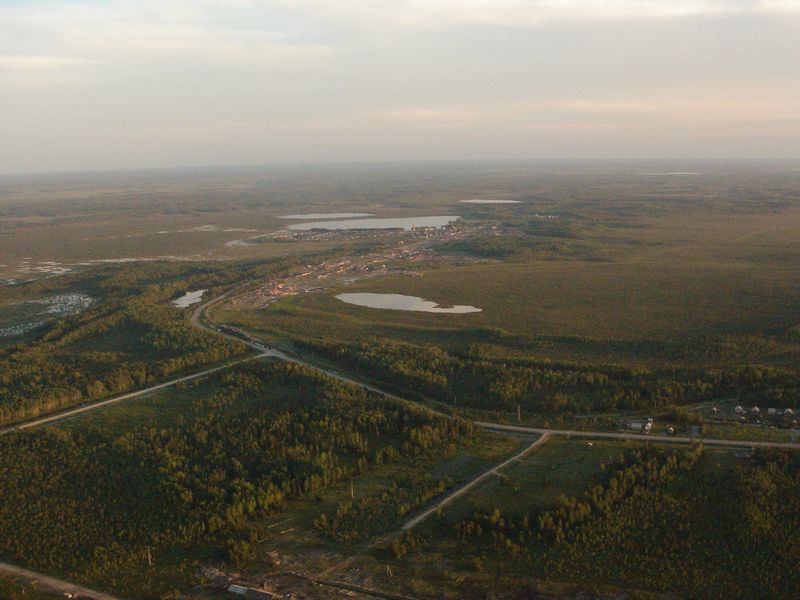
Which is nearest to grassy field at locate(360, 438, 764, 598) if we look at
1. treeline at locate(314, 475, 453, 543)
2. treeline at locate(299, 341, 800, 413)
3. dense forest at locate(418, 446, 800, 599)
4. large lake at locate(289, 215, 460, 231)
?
dense forest at locate(418, 446, 800, 599)

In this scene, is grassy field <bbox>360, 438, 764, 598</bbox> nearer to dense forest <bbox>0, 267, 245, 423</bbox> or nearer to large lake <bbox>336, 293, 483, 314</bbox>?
dense forest <bbox>0, 267, 245, 423</bbox>

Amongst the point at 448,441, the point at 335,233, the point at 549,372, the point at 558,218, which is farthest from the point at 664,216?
the point at 448,441

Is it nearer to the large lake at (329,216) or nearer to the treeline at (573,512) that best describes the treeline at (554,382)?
the treeline at (573,512)

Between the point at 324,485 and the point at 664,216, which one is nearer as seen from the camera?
the point at 324,485

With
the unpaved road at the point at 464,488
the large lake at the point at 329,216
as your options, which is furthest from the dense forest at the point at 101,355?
the large lake at the point at 329,216

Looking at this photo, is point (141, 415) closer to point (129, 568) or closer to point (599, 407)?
point (129, 568)

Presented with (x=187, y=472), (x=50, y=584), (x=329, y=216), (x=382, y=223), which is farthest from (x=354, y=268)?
(x=329, y=216)
